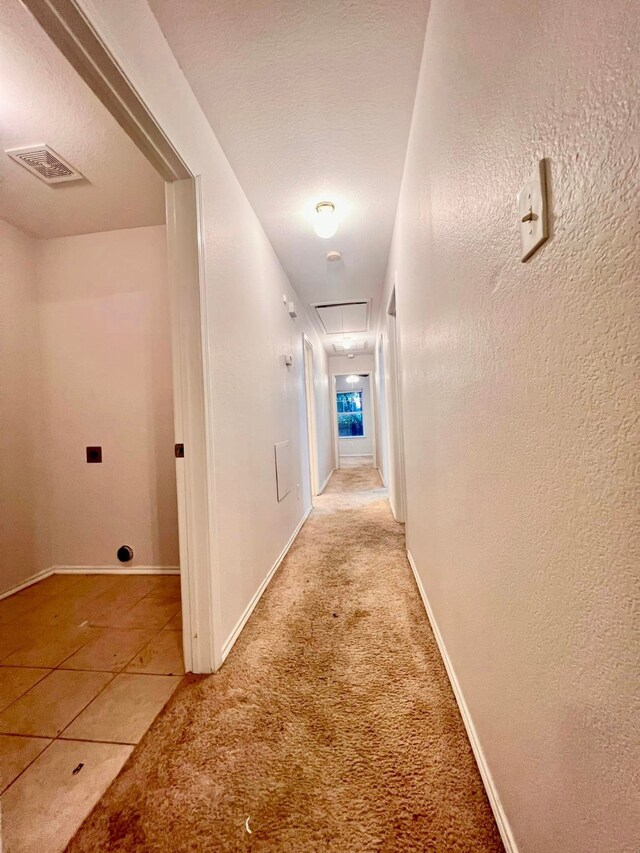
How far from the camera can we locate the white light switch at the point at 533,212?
561 mm

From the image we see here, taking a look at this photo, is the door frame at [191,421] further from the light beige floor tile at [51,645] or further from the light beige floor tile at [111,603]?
the light beige floor tile at [111,603]

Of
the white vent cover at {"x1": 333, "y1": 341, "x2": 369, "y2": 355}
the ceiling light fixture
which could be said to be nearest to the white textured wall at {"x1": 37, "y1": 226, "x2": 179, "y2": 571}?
the ceiling light fixture

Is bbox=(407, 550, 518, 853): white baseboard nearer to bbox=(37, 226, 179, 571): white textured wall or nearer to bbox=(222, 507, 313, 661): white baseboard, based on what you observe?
bbox=(222, 507, 313, 661): white baseboard

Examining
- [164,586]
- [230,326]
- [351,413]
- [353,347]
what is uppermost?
[353,347]

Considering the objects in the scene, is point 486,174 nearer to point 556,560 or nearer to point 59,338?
point 556,560

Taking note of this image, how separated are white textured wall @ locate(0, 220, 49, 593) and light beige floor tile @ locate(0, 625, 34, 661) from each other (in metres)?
0.54

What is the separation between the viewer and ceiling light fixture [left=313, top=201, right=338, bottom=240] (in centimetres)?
230

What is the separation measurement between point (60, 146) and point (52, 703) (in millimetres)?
2474

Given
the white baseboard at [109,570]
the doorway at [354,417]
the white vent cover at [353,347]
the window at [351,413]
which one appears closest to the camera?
the white baseboard at [109,570]

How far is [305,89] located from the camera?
148cm

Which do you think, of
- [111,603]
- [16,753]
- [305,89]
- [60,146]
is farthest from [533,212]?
[111,603]

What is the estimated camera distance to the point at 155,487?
2.58 m

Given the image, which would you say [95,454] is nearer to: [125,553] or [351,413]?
[125,553]

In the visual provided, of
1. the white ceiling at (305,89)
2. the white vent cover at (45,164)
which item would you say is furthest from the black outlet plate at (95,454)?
the white ceiling at (305,89)
